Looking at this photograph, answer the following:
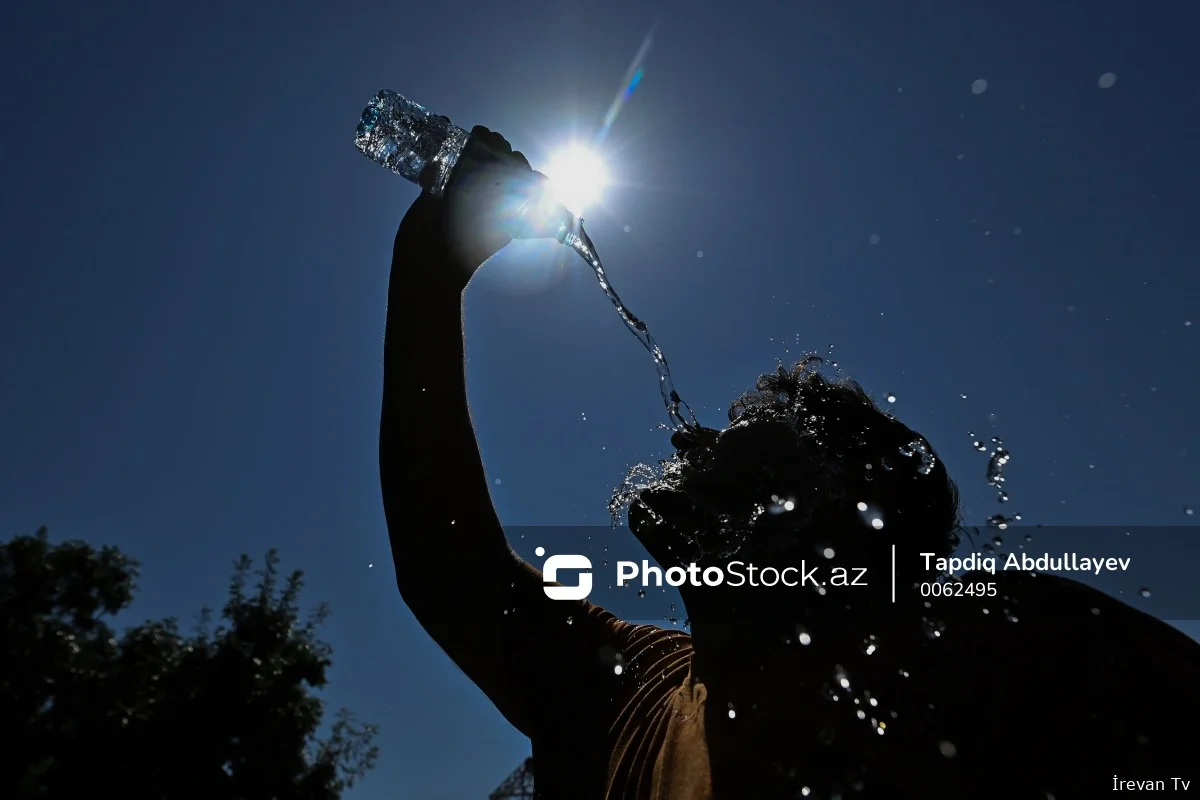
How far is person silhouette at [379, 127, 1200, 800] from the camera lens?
127 centimetres

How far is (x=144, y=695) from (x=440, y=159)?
16.2 meters

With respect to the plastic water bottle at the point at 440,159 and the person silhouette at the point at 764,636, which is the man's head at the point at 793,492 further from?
the plastic water bottle at the point at 440,159

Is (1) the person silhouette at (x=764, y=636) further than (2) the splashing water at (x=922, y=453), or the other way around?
(2) the splashing water at (x=922, y=453)

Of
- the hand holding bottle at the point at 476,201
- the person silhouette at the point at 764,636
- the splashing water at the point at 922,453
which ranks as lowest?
the person silhouette at the point at 764,636

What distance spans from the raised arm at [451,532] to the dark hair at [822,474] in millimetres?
628

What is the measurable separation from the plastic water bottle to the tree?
46.0 ft

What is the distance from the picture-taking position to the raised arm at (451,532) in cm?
209

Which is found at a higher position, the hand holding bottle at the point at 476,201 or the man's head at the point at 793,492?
the hand holding bottle at the point at 476,201

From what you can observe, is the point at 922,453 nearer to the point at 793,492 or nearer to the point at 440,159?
the point at 793,492

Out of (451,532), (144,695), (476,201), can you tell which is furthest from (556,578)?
(144,695)

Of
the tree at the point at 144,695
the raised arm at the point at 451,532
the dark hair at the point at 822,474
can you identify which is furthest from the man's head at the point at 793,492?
the tree at the point at 144,695

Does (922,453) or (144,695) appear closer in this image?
(922,453)

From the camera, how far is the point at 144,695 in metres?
14.2

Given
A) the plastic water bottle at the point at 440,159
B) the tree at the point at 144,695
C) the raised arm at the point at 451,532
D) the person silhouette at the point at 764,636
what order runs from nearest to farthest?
the person silhouette at the point at 764,636 → the raised arm at the point at 451,532 → the plastic water bottle at the point at 440,159 → the tree at the point at 144,695
